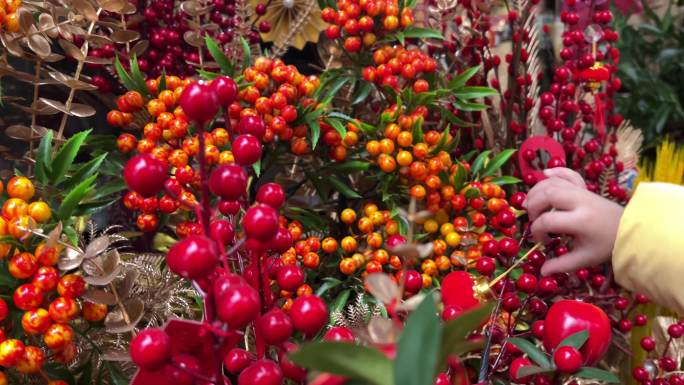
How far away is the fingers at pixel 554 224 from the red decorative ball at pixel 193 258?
374 mm

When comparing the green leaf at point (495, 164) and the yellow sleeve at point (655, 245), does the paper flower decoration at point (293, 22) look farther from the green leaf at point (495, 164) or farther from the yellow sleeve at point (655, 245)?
the yellow sleeve at point (655, 245)

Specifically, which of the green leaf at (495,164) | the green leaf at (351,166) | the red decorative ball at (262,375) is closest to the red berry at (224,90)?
the red decorative ball at (262,375)

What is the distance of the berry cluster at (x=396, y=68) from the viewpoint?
24.2 inches

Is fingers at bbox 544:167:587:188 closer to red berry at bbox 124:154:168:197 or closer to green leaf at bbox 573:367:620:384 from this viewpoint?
green leaf at bbox 573:367:620:384

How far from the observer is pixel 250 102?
1.78ft

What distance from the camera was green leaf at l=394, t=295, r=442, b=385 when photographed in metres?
0.18

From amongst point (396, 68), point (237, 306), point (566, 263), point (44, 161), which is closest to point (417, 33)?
point (396, 68)

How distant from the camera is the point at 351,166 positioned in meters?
0.58

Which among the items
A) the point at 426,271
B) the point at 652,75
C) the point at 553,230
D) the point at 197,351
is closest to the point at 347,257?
the point at 426,271

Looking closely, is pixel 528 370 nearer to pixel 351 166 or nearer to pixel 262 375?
pixel 262 375

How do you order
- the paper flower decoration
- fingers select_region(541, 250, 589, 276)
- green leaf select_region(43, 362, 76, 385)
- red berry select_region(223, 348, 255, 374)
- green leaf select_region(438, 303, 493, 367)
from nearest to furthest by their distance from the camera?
green leaf select_region(438, 303, 493, 367) → red berry select_region(223, 348, 255, 374) → green leaf select_region(43, 362, 76, 385) → fingers select_region(541, 250, 589, 276) → the paper flower decoration

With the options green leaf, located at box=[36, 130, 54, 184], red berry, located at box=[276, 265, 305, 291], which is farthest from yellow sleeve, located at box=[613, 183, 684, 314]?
green leaf, located at box=[36, 130, 54, 184]

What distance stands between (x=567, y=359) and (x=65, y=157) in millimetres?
367

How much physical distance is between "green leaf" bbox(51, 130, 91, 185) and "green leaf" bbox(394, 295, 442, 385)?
0.34 metres
